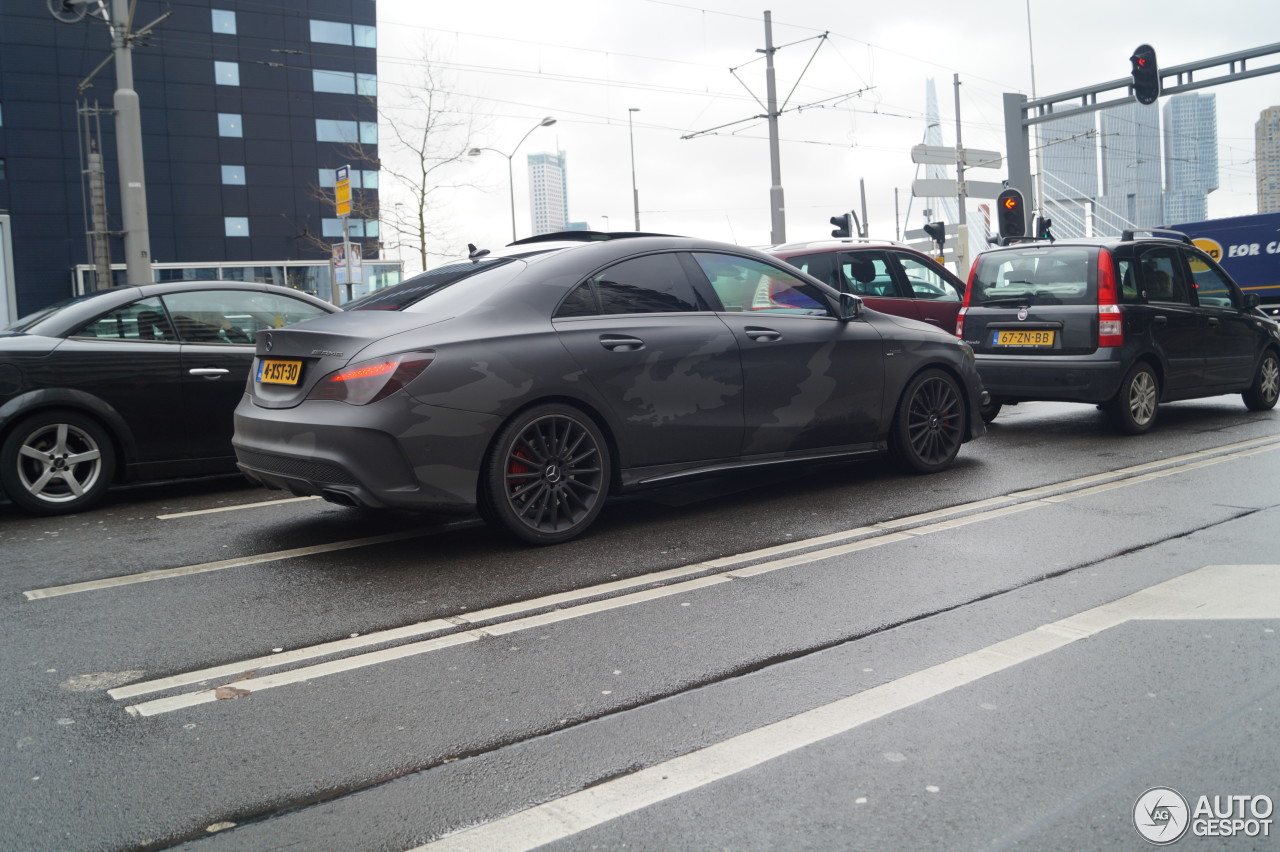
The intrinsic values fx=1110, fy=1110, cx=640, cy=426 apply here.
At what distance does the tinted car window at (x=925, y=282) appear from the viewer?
1101cm

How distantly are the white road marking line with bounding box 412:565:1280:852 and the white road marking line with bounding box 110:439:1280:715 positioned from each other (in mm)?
Answer: 1314

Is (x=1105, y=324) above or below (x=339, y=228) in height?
below

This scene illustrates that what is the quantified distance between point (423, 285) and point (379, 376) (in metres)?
0.92

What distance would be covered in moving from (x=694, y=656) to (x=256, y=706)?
4.73ft

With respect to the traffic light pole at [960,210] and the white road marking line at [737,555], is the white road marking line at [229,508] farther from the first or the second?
the traffic light pole at [960,210]

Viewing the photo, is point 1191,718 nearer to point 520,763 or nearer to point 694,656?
point 694,656

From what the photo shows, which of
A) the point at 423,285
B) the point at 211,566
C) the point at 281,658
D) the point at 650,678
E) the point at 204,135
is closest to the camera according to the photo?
the point at 650,678

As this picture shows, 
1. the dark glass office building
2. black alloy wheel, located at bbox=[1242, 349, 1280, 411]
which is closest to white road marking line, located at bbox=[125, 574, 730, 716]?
black alloy wheel, located at bbox=[1242, 349, 1280, 411]

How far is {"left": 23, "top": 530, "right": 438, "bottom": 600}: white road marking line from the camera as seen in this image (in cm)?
491

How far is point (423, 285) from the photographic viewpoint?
19.2 ft

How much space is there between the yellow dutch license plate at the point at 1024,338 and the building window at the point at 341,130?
2044 inches

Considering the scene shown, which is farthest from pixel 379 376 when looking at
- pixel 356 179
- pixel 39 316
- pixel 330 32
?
pixel 330 32

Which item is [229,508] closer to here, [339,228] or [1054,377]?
[1054,377]

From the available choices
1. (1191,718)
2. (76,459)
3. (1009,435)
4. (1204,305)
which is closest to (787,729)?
(1191,718)
